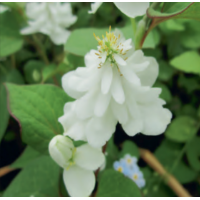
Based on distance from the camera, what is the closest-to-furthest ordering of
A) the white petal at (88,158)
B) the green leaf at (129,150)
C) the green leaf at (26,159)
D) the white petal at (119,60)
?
the white petal at (119,60), the white petal at (88,158), the green leaf at (26,159), the green leaf at (129,150)

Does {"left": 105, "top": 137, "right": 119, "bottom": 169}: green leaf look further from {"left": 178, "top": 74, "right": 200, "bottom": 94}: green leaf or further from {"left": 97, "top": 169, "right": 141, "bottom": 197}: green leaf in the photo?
{"left": 178, "top": 74, "right": 200, "bottom": 94}: green leaf

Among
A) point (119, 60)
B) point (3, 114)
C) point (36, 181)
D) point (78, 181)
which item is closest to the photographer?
point (119, 60)

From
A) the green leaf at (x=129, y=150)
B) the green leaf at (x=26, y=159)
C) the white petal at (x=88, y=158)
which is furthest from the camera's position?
the green leaf at (x=129, y=150)

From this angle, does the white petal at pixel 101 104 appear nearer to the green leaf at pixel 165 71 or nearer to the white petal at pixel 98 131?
the white petal at pixel 98 131

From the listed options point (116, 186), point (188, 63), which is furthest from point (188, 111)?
point (116, 186)

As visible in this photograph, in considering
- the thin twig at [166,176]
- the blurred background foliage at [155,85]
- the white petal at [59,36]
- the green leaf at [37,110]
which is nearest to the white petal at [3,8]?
the blurred background foliage at [155,85]

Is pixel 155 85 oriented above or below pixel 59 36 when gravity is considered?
below

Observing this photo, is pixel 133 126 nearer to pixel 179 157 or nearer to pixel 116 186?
pixel 116 186
